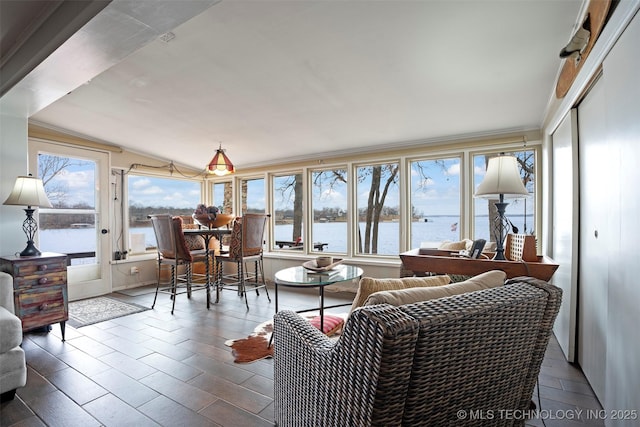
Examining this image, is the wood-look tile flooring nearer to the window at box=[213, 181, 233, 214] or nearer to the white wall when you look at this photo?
the white wall

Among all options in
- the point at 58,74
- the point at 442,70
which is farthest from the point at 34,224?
the point at 442,70

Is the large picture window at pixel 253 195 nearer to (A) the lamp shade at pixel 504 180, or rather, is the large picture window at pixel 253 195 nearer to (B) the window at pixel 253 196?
(B) the window at pixel 253 196

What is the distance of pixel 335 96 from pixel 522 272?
7.34 feet

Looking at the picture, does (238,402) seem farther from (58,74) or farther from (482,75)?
(482,75)

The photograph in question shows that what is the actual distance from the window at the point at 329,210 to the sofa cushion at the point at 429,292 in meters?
3.70

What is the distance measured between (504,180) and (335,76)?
1.62m

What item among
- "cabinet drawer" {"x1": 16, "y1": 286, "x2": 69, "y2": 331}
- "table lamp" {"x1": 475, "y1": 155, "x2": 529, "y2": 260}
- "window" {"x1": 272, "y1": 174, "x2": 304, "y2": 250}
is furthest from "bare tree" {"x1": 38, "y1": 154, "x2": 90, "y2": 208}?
"table lamp" {"x1": 475, "y1": 155, "x2": 529, "y2": 260}

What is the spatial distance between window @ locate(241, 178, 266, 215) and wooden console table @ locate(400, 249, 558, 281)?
12.5ft

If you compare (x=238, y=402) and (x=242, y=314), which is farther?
(x=242, y=314)

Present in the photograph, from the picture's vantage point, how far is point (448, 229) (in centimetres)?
412

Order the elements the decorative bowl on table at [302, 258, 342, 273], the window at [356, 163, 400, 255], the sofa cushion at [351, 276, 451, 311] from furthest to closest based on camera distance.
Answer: the window at [356, 163, 400, 255] → the decorative bowl on table at [302, 258, 342, 273] → the sofa cushion at [351, 276, 451, 311]

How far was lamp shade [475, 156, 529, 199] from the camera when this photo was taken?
2123mm

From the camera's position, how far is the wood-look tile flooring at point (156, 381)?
183 centimetres

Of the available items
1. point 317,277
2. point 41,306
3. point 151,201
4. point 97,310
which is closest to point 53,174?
point 151,201
